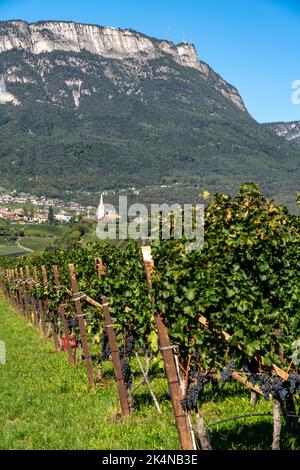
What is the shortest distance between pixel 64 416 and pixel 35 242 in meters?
124

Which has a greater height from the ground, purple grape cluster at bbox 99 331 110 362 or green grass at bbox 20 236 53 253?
purple grape cluster at bbox 99 331 110 362

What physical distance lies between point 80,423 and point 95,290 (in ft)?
13.8

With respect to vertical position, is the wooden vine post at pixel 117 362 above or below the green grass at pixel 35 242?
above

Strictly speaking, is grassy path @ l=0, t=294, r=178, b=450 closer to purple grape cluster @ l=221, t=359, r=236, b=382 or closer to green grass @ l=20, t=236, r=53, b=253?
purple grape cluster @ l=221, t=359, r=236, b=382

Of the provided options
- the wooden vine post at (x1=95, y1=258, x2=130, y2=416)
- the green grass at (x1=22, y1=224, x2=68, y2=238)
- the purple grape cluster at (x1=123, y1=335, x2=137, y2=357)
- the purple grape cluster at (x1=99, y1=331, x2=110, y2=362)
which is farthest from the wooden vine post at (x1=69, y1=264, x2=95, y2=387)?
the green grass at (x1=22, y1=224, x2=68, y2=238)

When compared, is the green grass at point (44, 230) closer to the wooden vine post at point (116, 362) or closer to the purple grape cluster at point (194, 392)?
the wooden vine post at point (116, 362)

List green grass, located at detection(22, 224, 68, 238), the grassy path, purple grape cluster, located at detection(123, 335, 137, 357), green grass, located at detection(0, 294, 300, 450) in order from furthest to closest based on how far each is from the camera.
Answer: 1. green grass, located at detection(22, 224, 68, 238)
2. purple grape cluster, located at detection(123, 335, 137, 357)
3. the grassy path
4. green grass, located at detection(0, 294, 300, 450)

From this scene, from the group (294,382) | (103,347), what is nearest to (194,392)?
(294,382)

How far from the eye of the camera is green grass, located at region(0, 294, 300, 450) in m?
7.55

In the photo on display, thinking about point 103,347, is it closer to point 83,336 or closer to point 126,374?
point 83,336

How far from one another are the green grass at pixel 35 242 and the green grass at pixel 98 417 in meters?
107

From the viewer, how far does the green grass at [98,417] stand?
297 inches

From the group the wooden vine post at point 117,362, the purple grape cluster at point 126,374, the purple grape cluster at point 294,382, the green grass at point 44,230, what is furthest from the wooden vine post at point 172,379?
the green grass at point 44,230

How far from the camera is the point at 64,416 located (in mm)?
9578
